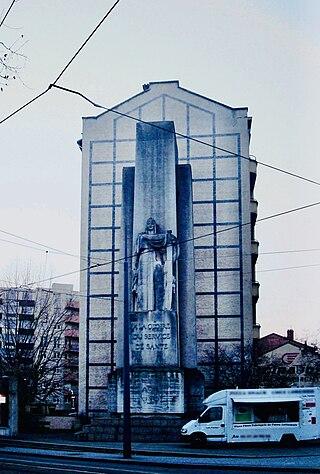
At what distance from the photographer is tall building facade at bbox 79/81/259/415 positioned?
51594 mm

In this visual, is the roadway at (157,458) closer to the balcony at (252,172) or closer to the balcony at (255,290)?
the balcony at (255,290)

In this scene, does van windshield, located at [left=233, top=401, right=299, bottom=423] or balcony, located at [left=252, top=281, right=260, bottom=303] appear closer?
van windshield, located at [left=233, top=401, right=299, bottom=423]

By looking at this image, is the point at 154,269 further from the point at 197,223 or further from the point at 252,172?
the point at 252,172

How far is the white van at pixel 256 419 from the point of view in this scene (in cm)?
3022

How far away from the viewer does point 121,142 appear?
183 ft

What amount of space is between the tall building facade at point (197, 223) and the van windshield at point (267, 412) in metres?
19.2

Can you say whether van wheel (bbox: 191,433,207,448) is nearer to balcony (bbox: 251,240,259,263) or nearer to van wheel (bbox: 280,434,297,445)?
van wheel (bbox: 280,434,297,445)

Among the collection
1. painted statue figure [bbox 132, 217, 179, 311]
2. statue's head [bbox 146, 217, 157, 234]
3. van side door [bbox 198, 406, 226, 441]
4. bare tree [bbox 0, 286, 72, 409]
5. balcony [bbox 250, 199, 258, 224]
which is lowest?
van side door [bbox 198, 406, 226, 441]

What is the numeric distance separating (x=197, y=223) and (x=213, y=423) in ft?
78.2

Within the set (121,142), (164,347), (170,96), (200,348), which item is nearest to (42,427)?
(200,348)

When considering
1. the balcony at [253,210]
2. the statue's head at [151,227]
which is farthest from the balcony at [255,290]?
the statue's head at [151,227]

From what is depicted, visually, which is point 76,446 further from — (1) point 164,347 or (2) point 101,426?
(1) point 164,347

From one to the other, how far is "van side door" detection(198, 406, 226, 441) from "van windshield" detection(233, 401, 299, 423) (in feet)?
1.83

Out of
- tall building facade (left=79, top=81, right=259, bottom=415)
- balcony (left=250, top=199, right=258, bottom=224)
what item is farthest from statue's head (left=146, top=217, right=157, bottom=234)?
balcony (left=250, top=199, right=258, bottom=224)
